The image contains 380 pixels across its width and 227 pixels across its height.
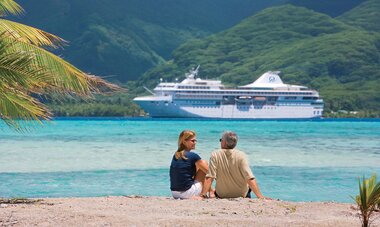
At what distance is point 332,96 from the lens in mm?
158875

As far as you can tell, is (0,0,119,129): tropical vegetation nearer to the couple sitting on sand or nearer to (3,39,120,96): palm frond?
(3,39,120,96): palm frond

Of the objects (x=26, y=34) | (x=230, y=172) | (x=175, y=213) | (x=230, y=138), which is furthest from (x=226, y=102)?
(x=175, y=213)

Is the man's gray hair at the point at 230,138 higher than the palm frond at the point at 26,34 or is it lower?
lower

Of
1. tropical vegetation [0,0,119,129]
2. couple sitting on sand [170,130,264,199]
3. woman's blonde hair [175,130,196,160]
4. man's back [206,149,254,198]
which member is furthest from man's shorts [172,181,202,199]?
tropical vegetation [0,0,119,129]

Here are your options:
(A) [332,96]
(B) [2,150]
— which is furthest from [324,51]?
(B) [2,150]

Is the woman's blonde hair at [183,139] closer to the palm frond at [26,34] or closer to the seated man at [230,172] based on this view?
the seated man at [230,172]

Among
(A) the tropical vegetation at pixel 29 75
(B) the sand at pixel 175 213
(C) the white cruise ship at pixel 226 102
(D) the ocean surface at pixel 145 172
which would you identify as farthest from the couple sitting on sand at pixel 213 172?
(C) the white cruise ship at pixel 226 102

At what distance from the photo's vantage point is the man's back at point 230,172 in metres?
10.2

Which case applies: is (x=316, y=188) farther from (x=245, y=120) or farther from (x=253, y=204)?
(x=245, y=120)

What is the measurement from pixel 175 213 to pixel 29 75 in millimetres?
2151

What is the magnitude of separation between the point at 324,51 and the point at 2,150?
159m

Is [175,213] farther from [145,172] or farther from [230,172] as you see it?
[145,172]

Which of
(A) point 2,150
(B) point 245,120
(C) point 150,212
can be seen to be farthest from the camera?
(B) point 245,120

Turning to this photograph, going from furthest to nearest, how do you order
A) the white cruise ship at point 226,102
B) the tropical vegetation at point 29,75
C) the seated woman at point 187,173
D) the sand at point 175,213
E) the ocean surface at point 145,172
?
the white cruise ship at point 226,102 → the ocean surface at point 145,172 → the seated woman at point 187,173 → the tropical vegetation at point 29,75 → the sand at point 175,213
